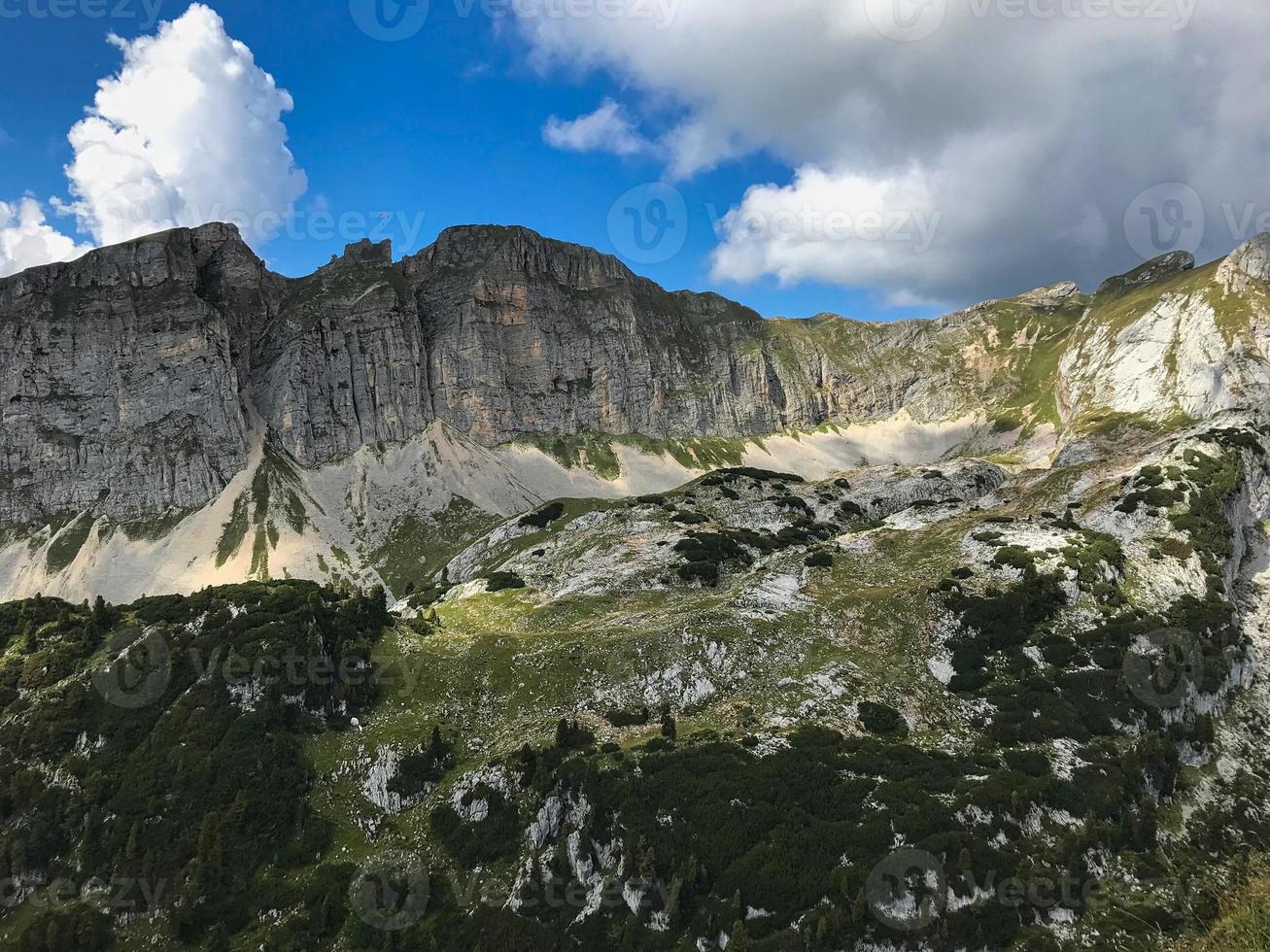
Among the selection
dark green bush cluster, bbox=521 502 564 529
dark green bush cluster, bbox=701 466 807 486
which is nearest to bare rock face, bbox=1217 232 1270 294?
dark green bush cluster, bbox=701 466 807 486

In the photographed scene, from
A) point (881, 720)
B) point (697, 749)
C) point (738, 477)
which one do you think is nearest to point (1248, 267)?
point (738, 477)

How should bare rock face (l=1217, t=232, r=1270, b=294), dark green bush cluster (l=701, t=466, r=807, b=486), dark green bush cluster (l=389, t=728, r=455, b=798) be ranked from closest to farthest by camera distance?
dark green bush cluster (l=389, t=728, r=455, b=798) < dark green bush cluster (l=701, t=466, r=807, b=486) < bare rock face (l=1217, t=232, r=1270, b=294)

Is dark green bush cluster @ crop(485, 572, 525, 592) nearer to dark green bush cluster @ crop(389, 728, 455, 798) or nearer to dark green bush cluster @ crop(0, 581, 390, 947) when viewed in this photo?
dark green bush cluster @ crop(0, 581, 390, 947)

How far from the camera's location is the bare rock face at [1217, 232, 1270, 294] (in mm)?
181125

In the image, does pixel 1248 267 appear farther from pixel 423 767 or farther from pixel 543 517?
pixel 423 767

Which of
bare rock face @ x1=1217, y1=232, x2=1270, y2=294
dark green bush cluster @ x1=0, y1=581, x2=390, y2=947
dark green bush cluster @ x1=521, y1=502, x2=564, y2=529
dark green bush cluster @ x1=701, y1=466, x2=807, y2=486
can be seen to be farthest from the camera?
bare rock face @ x1=1217, y1=232, x2=1270, y2=294

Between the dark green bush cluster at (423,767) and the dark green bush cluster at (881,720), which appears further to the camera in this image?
the dark green bush cluster at (881,720)

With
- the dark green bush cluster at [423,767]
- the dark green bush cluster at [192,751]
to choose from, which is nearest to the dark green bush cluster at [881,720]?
the dark green bush cluster at [423,767]

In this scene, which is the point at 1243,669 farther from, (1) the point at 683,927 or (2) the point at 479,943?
(2) the point at 479,943

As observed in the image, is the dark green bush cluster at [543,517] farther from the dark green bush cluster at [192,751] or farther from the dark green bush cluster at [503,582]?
the dark green bush cluster at [192,751]

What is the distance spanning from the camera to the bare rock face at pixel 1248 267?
18112 centimetres

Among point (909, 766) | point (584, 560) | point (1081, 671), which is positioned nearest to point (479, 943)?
point (909, 766)

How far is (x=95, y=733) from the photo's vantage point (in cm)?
4788

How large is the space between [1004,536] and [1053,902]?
156ft
